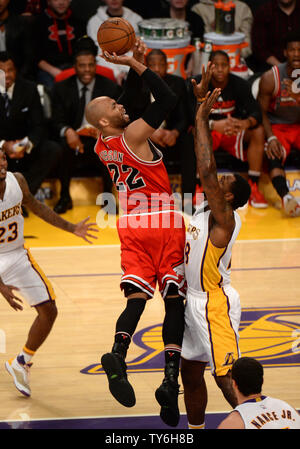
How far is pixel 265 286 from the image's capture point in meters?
7.54

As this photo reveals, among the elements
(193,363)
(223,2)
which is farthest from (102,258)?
(223,2)

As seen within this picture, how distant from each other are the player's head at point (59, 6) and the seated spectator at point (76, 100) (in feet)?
2.92

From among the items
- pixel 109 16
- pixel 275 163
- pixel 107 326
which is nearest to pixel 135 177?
pixel 107 326

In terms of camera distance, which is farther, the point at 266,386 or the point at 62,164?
the point at 62,164

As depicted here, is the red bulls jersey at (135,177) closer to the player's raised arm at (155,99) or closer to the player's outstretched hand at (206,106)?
the player's raised arm at (155,99)

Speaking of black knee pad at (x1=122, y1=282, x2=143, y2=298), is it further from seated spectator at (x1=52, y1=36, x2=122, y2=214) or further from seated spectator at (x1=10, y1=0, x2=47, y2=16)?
seated spectator at (x1=10, y1=0, x2=47, y2=16)

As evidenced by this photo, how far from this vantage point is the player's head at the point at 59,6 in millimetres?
10109

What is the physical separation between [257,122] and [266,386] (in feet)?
14.7

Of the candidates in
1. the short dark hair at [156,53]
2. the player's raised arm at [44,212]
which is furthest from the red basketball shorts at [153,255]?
the short dark hair at [156,53]

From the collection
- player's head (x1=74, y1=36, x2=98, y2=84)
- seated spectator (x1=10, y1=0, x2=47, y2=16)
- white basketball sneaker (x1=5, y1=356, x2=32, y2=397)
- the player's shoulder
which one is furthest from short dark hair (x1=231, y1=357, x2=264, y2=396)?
seated spectator (x1=10, y1=0, x2=47, y2=16)

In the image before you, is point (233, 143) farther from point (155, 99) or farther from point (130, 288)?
point (130, 288)
